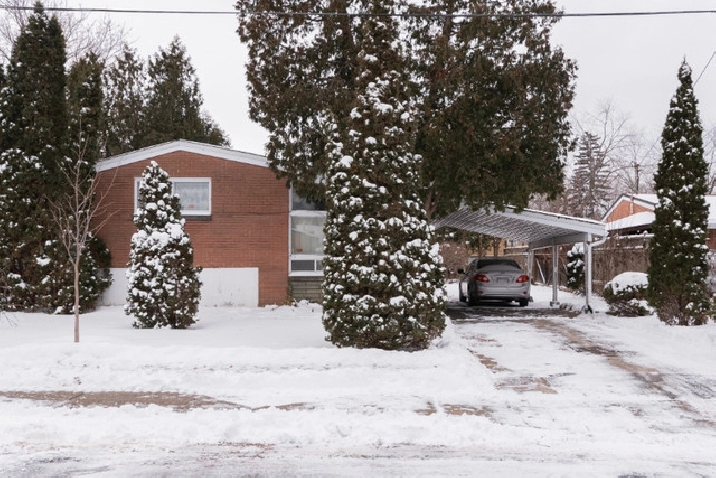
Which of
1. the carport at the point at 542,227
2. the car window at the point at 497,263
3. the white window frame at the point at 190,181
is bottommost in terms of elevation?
the car window at the point at 497,263

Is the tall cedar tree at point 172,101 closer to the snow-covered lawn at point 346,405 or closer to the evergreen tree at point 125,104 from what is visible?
the evergreen tree at point 125,104

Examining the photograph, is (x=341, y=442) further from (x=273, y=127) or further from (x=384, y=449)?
(x=273, y=127)

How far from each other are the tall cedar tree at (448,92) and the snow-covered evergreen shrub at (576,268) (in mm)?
9032

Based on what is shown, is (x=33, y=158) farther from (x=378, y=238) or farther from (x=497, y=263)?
(x=497, y=263)

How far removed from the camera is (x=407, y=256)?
30.9 ft

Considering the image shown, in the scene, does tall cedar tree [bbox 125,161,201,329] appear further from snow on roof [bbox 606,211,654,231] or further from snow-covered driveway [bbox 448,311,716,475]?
snow on roof [bbox 606,211,654,231]

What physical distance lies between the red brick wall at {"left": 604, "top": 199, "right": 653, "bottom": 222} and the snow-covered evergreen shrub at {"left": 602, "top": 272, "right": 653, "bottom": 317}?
21.9 meters

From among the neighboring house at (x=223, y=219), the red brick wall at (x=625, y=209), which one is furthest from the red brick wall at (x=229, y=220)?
the red brick wall at (x=625, y=209)

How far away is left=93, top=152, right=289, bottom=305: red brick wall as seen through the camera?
1734 cm

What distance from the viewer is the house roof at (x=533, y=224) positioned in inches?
663

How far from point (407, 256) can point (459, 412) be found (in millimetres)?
3267

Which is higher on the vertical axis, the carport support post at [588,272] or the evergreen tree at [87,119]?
the evergreen tree at [87,119]

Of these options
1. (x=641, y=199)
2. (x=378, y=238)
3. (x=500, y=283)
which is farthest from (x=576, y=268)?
(x=378, y=238)

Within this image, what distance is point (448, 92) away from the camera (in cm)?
1479
